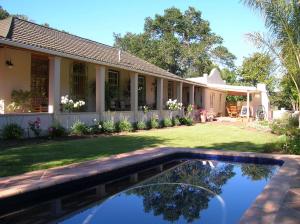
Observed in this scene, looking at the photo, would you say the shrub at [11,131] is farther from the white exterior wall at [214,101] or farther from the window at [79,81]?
the white exterior wall at [214,101]

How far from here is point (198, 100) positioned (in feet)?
108

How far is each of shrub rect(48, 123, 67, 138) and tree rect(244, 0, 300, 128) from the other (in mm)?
7950

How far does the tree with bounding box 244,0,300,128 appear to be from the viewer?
13.0 meters

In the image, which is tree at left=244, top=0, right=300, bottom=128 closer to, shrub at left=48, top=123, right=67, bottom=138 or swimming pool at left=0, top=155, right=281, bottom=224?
swimming pool at left=0, top=155, right=281, bottom=224

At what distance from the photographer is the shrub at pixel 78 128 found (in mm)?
14602

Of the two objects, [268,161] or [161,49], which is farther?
[161,49]

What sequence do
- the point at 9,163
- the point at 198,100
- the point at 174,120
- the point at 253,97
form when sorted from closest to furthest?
1. the point at 9,163
2. the point at 174,120
3. the point at 198,100
4. the point at 253,97

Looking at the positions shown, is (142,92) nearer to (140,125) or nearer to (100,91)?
(140,125)

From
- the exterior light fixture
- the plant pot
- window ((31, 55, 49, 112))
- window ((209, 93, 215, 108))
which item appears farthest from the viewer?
window ((209, 93, 215, 108))

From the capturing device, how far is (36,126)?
12891mm

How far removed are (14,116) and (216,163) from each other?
6853 millimetres

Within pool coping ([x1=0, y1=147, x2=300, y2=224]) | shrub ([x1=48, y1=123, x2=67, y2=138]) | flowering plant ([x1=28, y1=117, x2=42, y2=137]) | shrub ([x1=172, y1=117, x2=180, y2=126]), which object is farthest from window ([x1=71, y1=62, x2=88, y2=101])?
→ pool coping ([x1=0, y1=147, x2=300, y2=224])

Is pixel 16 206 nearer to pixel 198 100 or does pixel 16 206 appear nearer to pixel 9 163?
pixel 9 163

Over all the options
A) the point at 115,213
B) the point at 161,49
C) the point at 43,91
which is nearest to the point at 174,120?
the point at 43,91
